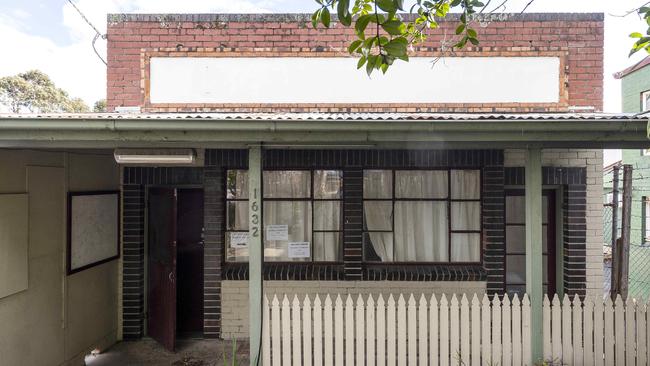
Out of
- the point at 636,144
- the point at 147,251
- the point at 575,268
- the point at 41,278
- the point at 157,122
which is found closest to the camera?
the point at 157,122

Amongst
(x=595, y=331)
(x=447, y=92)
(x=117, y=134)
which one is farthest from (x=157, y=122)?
(x=595, y=331)

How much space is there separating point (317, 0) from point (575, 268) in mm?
5048

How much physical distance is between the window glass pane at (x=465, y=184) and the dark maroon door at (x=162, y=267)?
3.80 metres

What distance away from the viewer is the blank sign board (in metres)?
5.04

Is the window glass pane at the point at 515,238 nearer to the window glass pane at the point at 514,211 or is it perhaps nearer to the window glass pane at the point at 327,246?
the window glass pane at the point at 514,211

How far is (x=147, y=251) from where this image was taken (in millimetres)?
5969

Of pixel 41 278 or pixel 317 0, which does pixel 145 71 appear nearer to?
pixel 41 278

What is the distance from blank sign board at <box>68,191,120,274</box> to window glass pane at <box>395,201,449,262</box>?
12.9 ft

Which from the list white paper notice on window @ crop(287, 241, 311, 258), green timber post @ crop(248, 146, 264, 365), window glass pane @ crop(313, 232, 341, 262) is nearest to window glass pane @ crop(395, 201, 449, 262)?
window glass pane @ crop(313, 232, 341, 262)

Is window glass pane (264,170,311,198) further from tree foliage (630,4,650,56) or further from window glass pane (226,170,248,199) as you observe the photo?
tree foliage (630,4,650,56)

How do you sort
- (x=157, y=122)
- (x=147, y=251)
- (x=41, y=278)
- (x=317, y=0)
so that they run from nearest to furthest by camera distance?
(x=317, y=0) → (x=157, y=122) → (x=41, y=278) → (x=147, y=251)

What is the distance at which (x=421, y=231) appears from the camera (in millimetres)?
5785

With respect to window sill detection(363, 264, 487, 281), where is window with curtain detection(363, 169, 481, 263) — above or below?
above

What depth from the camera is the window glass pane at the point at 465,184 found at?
5.76 metres
